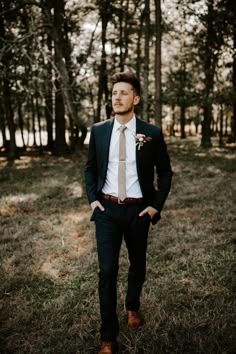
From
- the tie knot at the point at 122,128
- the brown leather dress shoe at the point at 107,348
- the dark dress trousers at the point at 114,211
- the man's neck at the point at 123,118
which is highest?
the man's neck at the point at 123,118

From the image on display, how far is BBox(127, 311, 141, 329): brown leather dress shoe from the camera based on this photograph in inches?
175

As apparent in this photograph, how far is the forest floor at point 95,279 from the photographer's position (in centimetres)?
424

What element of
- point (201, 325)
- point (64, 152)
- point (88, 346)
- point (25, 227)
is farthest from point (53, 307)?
point (64, 152)

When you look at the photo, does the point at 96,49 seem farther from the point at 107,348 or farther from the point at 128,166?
the point at 107,348

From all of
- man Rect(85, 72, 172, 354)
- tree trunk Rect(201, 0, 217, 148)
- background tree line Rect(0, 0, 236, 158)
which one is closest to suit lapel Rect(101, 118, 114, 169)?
man Rect(85, 72, 172, 354)

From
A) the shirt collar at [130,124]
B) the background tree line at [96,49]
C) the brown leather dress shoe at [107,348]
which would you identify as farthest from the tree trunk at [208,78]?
the brown leather dress shoe at [107,348]

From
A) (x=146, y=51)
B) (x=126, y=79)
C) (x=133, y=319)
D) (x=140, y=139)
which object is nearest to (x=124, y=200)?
(x=140, y=139)

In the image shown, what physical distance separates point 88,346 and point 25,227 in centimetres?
454

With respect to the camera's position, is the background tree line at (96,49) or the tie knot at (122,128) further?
the background tree line at (96,49)

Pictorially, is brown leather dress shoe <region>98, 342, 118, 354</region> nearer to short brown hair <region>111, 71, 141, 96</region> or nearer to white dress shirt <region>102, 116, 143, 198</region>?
white dress shirt <region>102, 116, 143, 198</region>

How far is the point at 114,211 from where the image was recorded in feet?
13.1

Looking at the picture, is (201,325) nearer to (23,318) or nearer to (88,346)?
(88,346)

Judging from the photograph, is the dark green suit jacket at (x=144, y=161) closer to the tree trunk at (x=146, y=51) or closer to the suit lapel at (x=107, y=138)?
the suit lapel at (x=107, y=138)

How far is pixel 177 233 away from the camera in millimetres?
7477
